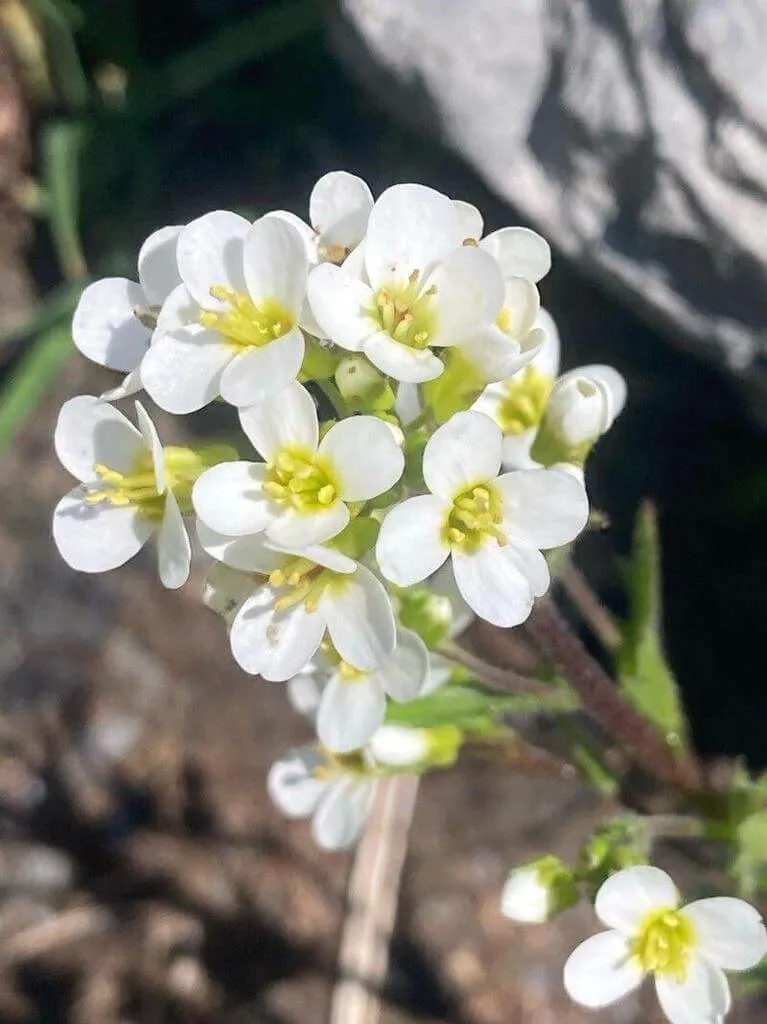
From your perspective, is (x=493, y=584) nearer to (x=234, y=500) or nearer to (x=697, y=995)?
(x=234, y=500)

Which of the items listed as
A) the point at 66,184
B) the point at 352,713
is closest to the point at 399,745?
the point at 352,713

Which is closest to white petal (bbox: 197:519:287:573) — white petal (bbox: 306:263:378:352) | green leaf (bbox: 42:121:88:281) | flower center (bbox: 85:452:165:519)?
flower center (bbox: 85:452:165:519)

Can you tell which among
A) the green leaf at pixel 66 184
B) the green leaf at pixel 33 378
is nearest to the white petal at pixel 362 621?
the green leaf at pixel 33 378

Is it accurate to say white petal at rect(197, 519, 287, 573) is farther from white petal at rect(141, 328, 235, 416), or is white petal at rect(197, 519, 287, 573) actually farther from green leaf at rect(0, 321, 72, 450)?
green leaf at rect(0, 321, 72, 450)

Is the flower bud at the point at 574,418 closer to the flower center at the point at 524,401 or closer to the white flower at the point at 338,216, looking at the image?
the flower center at the point at 524,401

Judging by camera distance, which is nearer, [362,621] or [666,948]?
[362,621]
